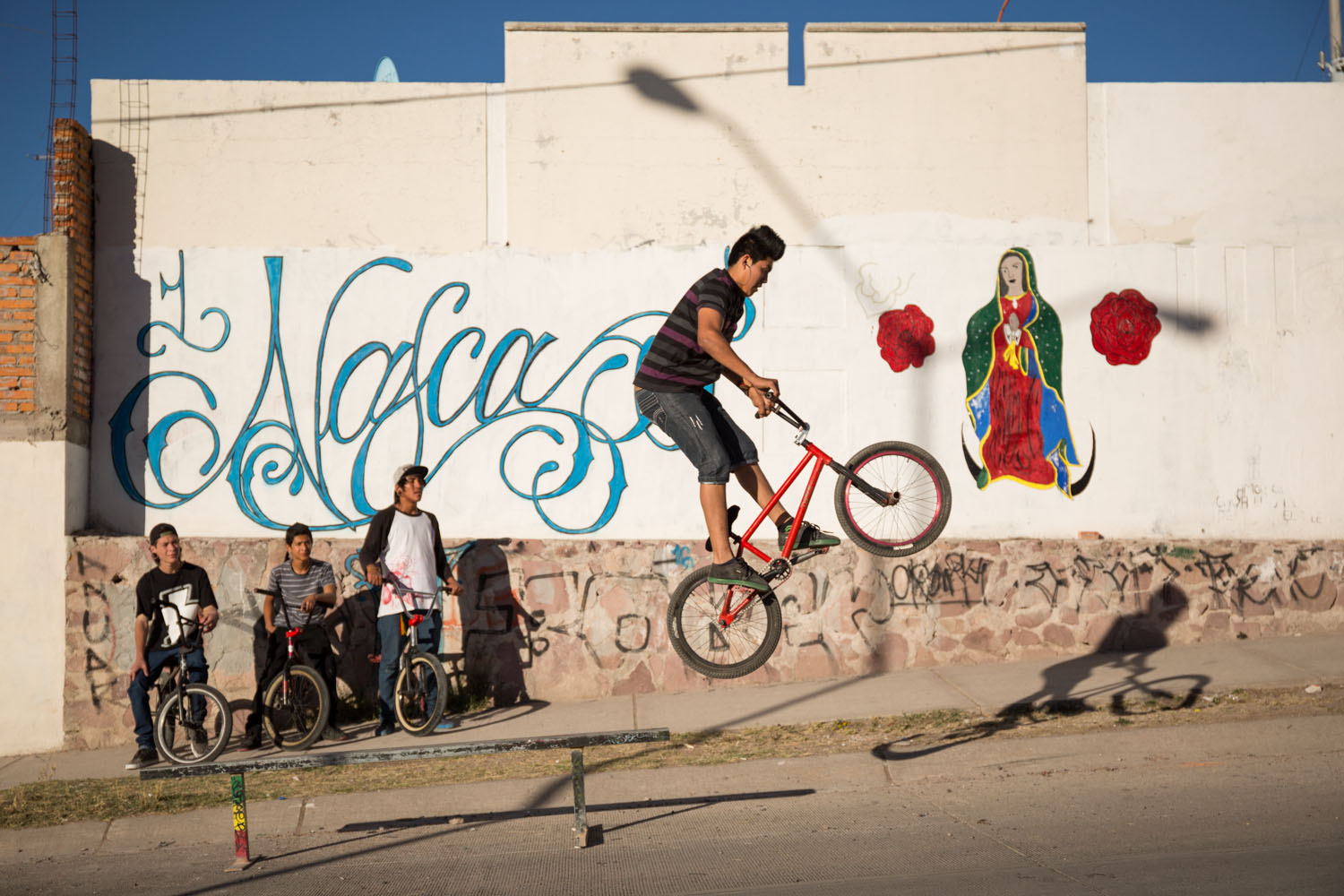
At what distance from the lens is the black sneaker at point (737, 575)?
640cm

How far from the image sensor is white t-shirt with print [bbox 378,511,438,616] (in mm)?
10039

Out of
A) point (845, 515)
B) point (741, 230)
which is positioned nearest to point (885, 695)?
point (845, 515)

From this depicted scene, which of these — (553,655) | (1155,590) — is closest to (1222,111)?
(1155,590)

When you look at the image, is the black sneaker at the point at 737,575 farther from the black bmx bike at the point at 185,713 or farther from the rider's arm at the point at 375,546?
the black bmx bike at the point at 185,713

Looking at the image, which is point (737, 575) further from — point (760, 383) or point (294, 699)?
point (294, 699)

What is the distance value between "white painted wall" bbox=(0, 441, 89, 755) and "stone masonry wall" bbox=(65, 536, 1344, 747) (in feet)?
0.55

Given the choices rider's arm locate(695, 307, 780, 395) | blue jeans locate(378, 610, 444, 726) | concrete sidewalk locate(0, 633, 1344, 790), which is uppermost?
rider's arm locate(695, 307, 780, 395)

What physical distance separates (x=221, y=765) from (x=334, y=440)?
19.0 feet

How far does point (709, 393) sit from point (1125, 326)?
774cm

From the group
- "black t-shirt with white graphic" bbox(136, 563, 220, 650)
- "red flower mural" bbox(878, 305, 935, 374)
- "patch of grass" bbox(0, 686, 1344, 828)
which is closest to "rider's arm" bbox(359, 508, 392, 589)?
"black t-shirt with white graphic" bbox(136, 563, 220, 650)

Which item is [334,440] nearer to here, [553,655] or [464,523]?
[464,523]

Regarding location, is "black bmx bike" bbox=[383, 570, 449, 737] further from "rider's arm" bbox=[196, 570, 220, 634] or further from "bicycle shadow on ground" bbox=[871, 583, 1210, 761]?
"bicycle shadow on ground" bbox=[871, 583, 1210, 761]

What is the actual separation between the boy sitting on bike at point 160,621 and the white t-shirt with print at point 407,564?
1446mm

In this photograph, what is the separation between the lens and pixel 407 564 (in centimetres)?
1009
